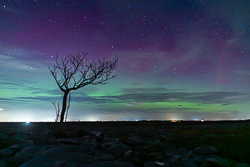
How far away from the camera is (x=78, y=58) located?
42.2 ft

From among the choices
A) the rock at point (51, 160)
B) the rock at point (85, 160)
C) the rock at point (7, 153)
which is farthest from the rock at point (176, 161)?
the rock at point (7, 153)

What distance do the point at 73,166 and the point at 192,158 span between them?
3870 mm

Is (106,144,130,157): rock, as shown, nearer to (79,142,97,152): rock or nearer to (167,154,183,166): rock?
(79,142,97,152): rock

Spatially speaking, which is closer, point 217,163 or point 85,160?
point 217,163

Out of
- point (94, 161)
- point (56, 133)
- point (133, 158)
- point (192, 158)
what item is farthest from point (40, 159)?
point (56, 133)

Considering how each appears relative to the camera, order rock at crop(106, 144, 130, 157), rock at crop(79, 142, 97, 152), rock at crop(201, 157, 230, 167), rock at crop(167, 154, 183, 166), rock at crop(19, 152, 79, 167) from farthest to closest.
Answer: rock at crop(106, 144, 130, 157) → rock at crop(79, 142, 97, 152) → rock at crop(167, 154, 183, 166) → rock at crop(201, 157, 230, 167) → rock at crop(19, 152, 79, 167)

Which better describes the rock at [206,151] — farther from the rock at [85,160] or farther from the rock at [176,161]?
the rock at [85,160]

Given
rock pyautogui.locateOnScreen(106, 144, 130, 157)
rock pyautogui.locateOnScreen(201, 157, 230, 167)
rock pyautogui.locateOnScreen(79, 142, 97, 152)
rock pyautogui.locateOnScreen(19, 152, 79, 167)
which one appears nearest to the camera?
rock pyautogui.locateOnScreen(19, 152, 79, 167)

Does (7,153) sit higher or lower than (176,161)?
higher

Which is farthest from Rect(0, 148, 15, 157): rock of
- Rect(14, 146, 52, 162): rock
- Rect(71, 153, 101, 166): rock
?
Rect(71, 153, 101, 166): rock

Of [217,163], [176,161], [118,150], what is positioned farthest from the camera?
[118,150]

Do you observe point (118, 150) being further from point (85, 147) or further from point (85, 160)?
point (85, 160)

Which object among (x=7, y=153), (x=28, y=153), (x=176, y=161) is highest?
(x=28, y=153)

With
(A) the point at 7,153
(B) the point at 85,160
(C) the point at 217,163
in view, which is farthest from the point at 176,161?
(A) the point at 7,153
